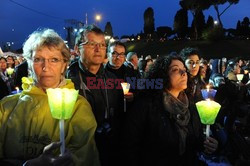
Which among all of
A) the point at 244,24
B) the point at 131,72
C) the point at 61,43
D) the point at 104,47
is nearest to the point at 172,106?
the point at 104,47

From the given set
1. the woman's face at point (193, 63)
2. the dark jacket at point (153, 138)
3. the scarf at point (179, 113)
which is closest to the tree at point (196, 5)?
the woman's face at point (193, 63)

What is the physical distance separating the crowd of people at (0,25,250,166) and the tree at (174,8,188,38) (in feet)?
184

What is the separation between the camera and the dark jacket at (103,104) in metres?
3.35

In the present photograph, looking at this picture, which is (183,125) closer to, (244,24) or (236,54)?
(236,54)

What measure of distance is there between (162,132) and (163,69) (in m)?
0.79

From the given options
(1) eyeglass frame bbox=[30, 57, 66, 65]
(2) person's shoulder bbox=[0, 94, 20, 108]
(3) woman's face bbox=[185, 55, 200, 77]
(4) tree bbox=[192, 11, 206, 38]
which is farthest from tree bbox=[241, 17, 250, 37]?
(2) person's shoulder bbox=[0, 94, 20, 108]

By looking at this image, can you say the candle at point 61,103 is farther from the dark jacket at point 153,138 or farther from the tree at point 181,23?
the tree at point 181,23

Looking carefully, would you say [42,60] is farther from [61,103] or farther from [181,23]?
[181,23]

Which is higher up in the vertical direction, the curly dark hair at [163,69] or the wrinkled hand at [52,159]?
the curly dark hair at [163,69]

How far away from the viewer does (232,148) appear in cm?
496

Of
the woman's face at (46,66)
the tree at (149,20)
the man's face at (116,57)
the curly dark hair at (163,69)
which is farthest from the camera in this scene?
the tree at (149,20)

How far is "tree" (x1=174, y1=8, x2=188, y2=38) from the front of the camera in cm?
5894

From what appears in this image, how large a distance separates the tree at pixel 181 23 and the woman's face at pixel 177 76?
186ft

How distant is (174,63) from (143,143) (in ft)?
3.22
